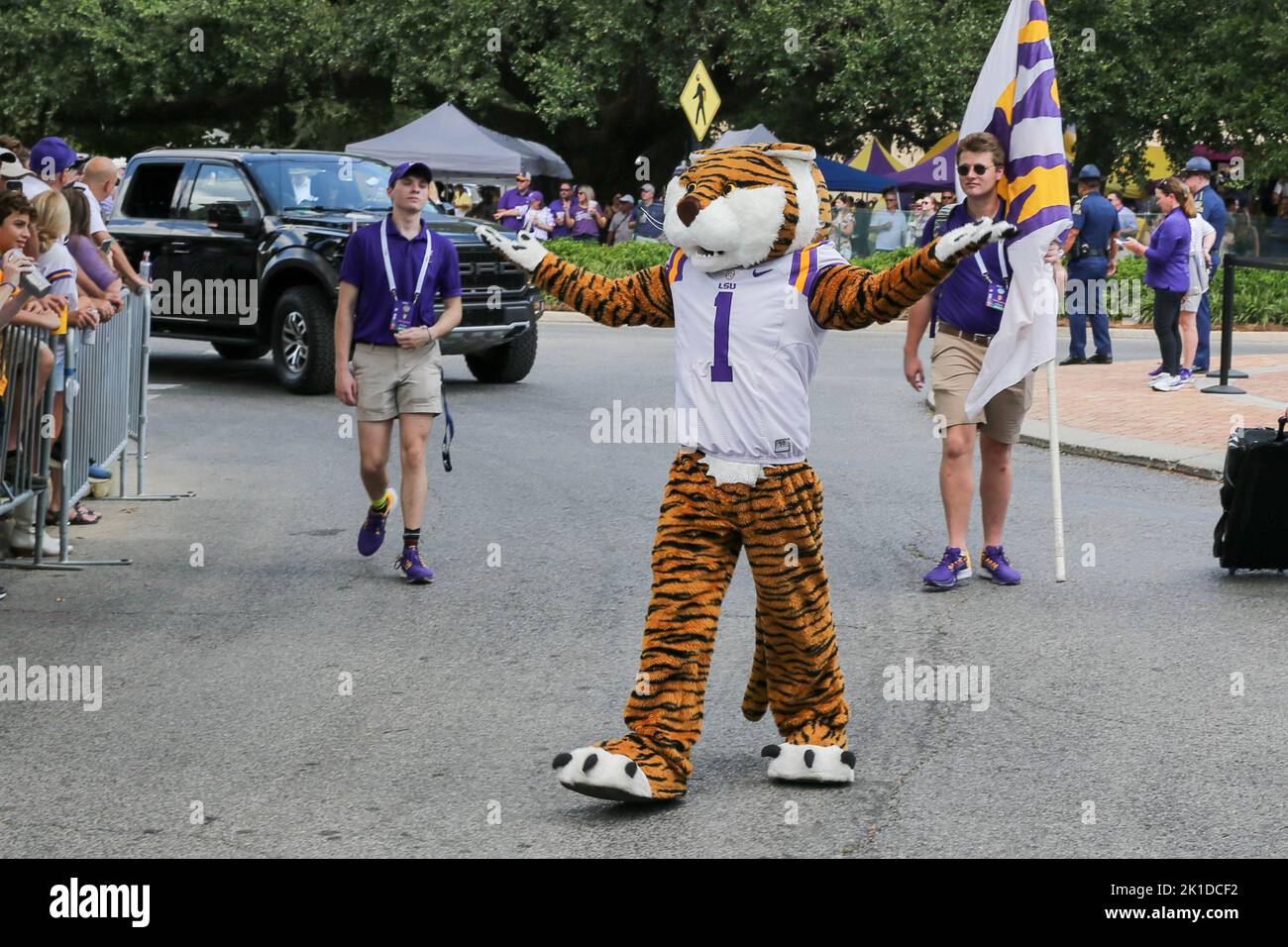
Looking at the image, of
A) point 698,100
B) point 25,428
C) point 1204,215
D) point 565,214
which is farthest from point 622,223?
point 25,428

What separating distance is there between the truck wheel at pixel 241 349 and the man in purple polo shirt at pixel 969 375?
353 inches

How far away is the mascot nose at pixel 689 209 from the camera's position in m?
5.23

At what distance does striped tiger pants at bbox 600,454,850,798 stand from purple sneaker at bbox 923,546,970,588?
2.85 meters

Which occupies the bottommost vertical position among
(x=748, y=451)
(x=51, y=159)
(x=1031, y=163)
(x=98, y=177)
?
(x=748, y=451)

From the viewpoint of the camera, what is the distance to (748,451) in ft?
17.3

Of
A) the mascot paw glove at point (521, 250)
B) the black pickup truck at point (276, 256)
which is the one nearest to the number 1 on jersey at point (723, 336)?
the mascot paw glove at point (521, 250)

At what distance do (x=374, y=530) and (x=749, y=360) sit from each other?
12.7 feet

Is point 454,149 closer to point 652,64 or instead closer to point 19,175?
point 652,64

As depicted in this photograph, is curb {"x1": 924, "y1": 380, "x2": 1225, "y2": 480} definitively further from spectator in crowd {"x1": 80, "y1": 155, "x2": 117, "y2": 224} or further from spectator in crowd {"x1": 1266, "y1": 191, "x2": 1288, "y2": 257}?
spectator in crowd {"x1": 80, "y1": 155, "x2": 117, "y2": 224}

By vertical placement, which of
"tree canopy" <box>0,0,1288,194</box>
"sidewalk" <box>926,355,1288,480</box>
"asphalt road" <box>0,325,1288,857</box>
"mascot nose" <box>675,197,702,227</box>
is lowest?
"asphalt road" <box>0,325,1288,857</box>

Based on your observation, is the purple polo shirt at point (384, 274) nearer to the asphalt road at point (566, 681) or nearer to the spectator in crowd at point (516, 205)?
the asphalt road at point (566, 681)

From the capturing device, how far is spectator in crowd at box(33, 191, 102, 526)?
888cm

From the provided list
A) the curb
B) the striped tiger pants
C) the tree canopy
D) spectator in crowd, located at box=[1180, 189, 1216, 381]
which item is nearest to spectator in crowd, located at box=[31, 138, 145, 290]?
the curb

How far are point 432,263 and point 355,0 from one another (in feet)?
101
